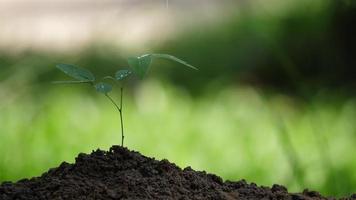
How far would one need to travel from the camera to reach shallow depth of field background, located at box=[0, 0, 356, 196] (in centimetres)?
268

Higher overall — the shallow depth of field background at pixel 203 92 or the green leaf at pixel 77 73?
the shallow depth of field background at pixel 203 92

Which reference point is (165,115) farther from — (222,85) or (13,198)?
(13,198)

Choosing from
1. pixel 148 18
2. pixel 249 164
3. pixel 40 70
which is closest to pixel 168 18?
pixel 148 18

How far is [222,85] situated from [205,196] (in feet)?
8.67

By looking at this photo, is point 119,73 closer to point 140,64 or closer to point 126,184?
point 140,64

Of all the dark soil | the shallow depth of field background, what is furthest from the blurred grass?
the dark soil

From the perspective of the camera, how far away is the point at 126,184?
1083mm

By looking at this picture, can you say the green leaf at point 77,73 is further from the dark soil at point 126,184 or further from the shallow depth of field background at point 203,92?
the shallow depth of field background at point 203,92

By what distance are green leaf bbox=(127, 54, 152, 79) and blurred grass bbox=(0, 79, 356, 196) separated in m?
1.23

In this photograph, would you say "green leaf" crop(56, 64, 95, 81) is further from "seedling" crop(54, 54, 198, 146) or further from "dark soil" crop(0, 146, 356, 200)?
"dark soil" crop(0, 146, 356, 200)

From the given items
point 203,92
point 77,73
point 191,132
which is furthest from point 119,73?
point 203,92

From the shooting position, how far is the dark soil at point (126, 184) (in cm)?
106

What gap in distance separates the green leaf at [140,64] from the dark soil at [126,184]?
0.42 ft

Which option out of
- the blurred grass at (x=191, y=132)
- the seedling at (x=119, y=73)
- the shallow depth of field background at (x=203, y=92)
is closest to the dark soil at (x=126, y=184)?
the seedling at (x=119, y=73)
